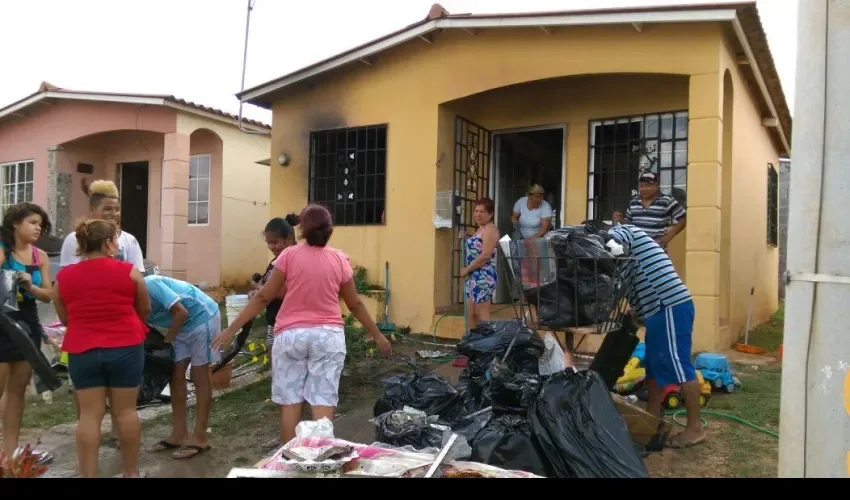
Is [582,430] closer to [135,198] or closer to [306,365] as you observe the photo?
[306,365]

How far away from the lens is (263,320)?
321 inches

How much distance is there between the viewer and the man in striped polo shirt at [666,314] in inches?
160

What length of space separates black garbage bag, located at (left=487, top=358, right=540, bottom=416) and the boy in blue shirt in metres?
1.85

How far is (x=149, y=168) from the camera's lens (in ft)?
42.4

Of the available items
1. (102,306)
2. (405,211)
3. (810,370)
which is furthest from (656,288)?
(405,211)

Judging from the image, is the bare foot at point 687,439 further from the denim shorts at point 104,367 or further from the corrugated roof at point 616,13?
the corrugated roof at point 616,13

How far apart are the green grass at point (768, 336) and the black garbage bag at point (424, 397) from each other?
478 cm

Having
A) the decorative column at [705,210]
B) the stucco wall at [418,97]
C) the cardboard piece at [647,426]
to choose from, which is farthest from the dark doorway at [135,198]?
the cardboard piece at [647,426]

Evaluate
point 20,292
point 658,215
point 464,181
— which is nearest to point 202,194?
point 464,181

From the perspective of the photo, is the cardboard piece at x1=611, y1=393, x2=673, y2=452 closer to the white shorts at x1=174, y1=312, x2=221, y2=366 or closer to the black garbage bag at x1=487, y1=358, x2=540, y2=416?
the black garbage bag at x1=487, y1=358, x2=540, y2=416

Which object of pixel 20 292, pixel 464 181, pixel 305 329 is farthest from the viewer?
pixel 464 181

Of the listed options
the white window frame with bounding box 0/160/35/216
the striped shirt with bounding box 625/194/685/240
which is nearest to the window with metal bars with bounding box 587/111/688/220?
the striped shirt with bounding box 625/194/685/240

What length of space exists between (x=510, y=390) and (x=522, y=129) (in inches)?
207
